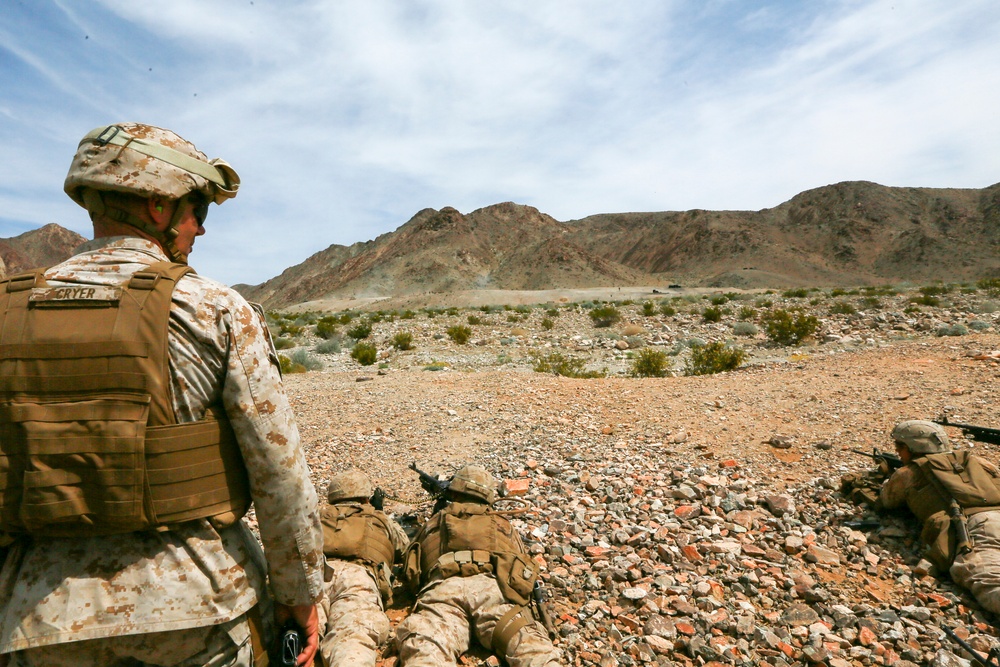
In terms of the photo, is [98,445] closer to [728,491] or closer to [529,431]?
[728,491]

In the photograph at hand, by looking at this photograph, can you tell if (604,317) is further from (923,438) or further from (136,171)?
(136,171)

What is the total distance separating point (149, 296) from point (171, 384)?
233 mm

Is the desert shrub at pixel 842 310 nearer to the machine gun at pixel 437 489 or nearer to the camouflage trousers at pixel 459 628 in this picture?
the machine gun at pixel 437 489

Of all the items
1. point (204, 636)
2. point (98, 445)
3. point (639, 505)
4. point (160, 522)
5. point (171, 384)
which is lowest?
point (639, 505)

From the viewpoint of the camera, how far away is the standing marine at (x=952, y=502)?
3.48m

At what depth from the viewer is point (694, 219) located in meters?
92.9

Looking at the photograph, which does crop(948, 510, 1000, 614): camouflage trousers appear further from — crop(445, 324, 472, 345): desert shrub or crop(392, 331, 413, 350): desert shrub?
crop(445, 324, 472, 345): desert shrub

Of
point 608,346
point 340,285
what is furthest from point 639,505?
point 340,285

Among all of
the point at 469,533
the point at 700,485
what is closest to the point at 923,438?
the point at 700,485

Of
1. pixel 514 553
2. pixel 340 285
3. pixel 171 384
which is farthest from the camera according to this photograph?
pixel 340 285

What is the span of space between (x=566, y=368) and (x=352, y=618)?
8.89 meters

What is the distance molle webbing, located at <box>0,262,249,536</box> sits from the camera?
1.38 metres

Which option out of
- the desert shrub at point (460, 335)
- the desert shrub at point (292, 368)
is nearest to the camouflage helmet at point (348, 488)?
the desert shrub at point (292, 368)

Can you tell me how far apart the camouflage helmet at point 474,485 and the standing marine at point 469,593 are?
18 centimetres
